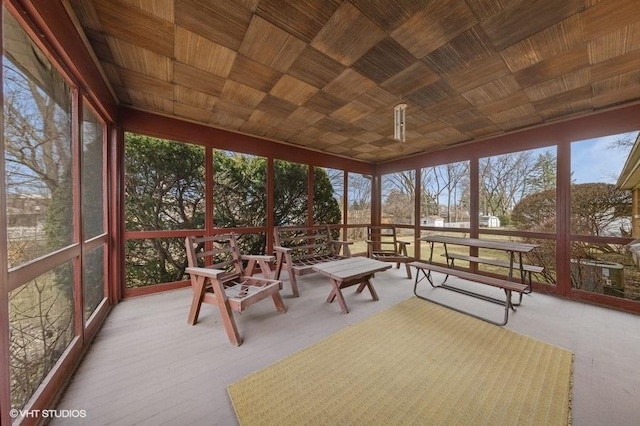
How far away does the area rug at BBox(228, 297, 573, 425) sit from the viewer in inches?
50.7

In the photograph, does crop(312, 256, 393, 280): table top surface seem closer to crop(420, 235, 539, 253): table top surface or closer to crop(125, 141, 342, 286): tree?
crop(420, 235, 539, 253): table top surface

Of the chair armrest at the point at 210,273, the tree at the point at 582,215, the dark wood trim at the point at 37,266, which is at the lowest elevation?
the chair armrest at the point at 210,273

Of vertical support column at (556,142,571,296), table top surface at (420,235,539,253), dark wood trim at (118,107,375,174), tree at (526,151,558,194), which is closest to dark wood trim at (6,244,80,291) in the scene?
dark wood trim at (118,107,375,174)

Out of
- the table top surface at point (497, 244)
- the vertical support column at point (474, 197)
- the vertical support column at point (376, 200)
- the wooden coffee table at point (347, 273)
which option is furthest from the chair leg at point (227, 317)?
the vertical support column at point (376, 200)

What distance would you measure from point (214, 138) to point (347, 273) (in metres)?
2.93

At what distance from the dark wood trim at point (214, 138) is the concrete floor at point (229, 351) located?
7.45ft

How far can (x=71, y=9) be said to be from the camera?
1.53 metres

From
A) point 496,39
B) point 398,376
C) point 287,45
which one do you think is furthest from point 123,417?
point 496,39

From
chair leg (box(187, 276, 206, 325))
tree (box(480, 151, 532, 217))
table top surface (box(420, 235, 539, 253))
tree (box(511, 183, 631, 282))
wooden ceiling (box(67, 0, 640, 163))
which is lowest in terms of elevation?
chair leg (box(187, 276, 206, 325))

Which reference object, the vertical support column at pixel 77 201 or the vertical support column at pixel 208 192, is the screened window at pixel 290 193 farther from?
the vertical support column at pixel 77 201

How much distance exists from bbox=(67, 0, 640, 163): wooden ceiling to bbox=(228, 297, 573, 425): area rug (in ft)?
8.16

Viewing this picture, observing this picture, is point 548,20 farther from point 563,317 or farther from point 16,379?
point 16,379

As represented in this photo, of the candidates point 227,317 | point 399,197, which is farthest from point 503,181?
point 227,317

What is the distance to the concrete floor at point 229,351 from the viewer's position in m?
1.34
